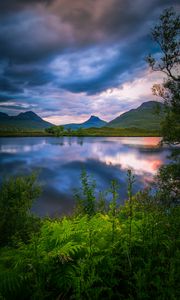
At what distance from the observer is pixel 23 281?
3383 millimetres

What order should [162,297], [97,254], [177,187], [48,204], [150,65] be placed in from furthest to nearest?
[48,204] < [150,65] < [177,187] < [97,254] < [162,297]

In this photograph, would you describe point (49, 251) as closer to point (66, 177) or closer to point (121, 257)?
point (121, 257)

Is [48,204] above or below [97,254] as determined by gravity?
below

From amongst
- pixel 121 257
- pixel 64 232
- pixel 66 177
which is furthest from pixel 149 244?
pixel 66 177

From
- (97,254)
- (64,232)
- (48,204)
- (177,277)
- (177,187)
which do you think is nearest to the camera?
(177,277)

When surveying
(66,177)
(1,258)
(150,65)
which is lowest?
(66,177)

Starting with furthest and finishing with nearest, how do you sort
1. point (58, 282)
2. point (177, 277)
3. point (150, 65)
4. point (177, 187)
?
point (150, 65)
point (177, 187)
point (58, 282)
point (177, 277)

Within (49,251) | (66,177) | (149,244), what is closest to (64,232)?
(49,251)

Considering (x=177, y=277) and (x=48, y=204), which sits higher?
(x=177, y=277)

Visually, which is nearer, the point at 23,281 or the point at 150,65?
the point at 23,281

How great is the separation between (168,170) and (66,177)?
41.9m

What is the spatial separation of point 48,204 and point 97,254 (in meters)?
35.6

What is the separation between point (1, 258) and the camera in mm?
4016

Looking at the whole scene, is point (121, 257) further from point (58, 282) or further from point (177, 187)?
point (177, 187)
